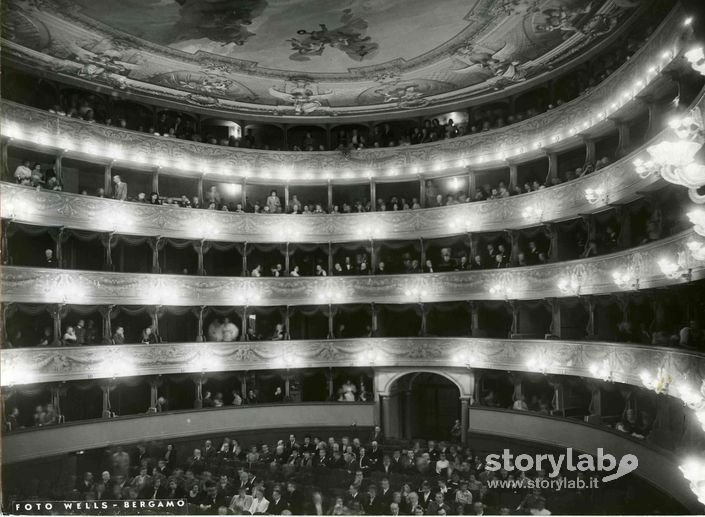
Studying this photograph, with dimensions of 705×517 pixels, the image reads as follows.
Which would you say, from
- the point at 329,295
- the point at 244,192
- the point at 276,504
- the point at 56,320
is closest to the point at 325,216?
the point at 329,295

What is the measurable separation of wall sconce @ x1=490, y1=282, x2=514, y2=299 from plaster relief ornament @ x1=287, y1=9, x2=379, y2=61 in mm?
10438

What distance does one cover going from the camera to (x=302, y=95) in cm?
2847

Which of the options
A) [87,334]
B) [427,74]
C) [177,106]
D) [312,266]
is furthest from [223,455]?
[427,74]

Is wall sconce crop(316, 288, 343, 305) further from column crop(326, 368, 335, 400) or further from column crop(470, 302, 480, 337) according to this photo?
column crop(470, 302, 480, 337)

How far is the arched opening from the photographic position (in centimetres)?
3067

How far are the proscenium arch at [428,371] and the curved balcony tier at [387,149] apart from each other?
9028mm

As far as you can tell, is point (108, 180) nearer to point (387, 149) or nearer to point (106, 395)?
point (106, 395)

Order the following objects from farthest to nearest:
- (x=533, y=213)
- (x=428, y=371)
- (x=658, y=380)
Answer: (x=428, y=371) → (x=533, y=213) → (x=658, y=380)

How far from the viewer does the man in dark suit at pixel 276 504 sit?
1780 centimetres

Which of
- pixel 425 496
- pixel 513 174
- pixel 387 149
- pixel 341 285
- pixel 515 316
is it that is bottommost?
pixel 425 496

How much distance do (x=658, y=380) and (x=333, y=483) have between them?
10179mm

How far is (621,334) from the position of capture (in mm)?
20625

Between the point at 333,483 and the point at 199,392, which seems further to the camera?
the point at 199,392

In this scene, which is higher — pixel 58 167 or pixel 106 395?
pixel 58 167
